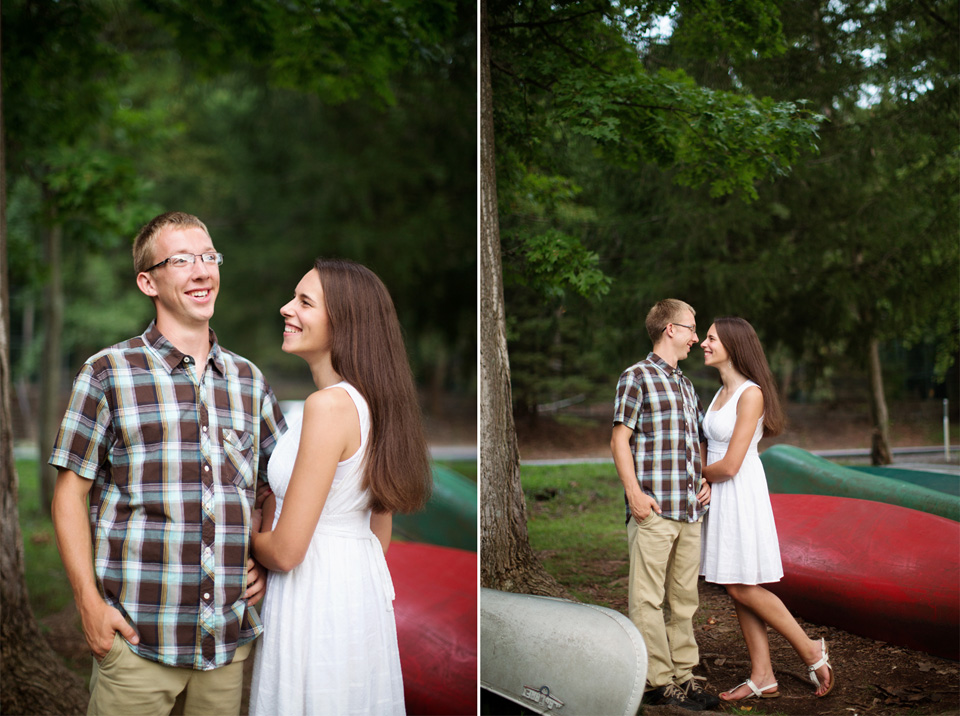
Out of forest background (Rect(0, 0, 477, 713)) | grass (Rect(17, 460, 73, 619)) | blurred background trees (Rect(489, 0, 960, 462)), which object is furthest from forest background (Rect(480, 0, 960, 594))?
grass (Rect(17, 460, 73, 619))

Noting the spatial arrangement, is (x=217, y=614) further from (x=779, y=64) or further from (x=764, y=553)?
(x=779, y=64)

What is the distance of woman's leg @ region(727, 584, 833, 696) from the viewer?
2.34 m

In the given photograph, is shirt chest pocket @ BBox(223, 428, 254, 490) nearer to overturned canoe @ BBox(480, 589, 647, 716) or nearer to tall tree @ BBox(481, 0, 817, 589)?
tall tree @ BBox(481, 0, 817, 589)

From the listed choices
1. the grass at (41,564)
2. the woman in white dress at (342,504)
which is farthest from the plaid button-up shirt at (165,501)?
the grass at (41,564)

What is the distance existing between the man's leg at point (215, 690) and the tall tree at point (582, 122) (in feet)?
3.15

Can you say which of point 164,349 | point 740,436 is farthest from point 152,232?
point 740,436

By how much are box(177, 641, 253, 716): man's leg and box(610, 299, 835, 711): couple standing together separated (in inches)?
48.6

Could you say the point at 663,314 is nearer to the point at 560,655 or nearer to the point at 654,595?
the point at 654,595

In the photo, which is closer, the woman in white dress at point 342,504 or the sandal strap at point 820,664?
the woman in white dress at point 342,504

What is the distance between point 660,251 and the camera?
97.0 inches

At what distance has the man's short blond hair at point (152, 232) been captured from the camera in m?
1.96

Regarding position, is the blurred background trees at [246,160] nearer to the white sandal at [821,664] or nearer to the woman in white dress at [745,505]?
the woman in white dress at [745,505]

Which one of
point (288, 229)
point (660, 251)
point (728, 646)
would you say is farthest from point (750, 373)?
point (288, 229)

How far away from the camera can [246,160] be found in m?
12.8
